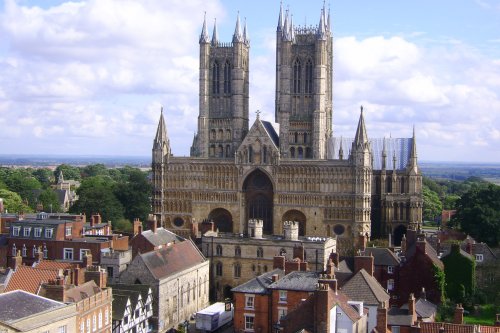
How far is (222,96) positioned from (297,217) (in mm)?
21653

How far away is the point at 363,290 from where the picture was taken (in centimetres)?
4675

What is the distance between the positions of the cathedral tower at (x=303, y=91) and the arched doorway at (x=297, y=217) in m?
8.45

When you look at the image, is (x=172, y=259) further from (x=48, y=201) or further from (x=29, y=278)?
(x=48, y=201)

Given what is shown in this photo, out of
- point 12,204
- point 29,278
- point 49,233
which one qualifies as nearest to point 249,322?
point 29,278

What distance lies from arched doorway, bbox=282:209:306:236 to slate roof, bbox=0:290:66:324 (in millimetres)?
55341

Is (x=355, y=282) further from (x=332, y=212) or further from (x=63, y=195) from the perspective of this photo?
(x=63, y=195)

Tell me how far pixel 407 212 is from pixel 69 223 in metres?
48.2

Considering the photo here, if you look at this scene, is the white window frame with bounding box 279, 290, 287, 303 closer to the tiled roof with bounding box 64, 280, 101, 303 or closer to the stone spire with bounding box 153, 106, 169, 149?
the tiled roof with bounding box 64, 280, 101, 303

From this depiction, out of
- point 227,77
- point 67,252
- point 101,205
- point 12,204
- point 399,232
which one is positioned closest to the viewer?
point 67,252

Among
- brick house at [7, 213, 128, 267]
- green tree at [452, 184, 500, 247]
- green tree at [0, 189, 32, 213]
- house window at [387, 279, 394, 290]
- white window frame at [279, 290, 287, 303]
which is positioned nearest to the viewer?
white window frame at [279, 290, 287, 303]

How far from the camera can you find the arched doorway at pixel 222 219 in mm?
96188

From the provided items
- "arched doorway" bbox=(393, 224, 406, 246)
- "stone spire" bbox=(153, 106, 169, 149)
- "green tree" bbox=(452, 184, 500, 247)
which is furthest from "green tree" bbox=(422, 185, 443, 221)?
"stone spire" bbox=(153, 106, 169, 149)

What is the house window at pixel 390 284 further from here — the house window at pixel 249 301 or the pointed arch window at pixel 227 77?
the pointed arch window at pixel 227 77

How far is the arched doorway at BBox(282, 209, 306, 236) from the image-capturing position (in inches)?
3654
